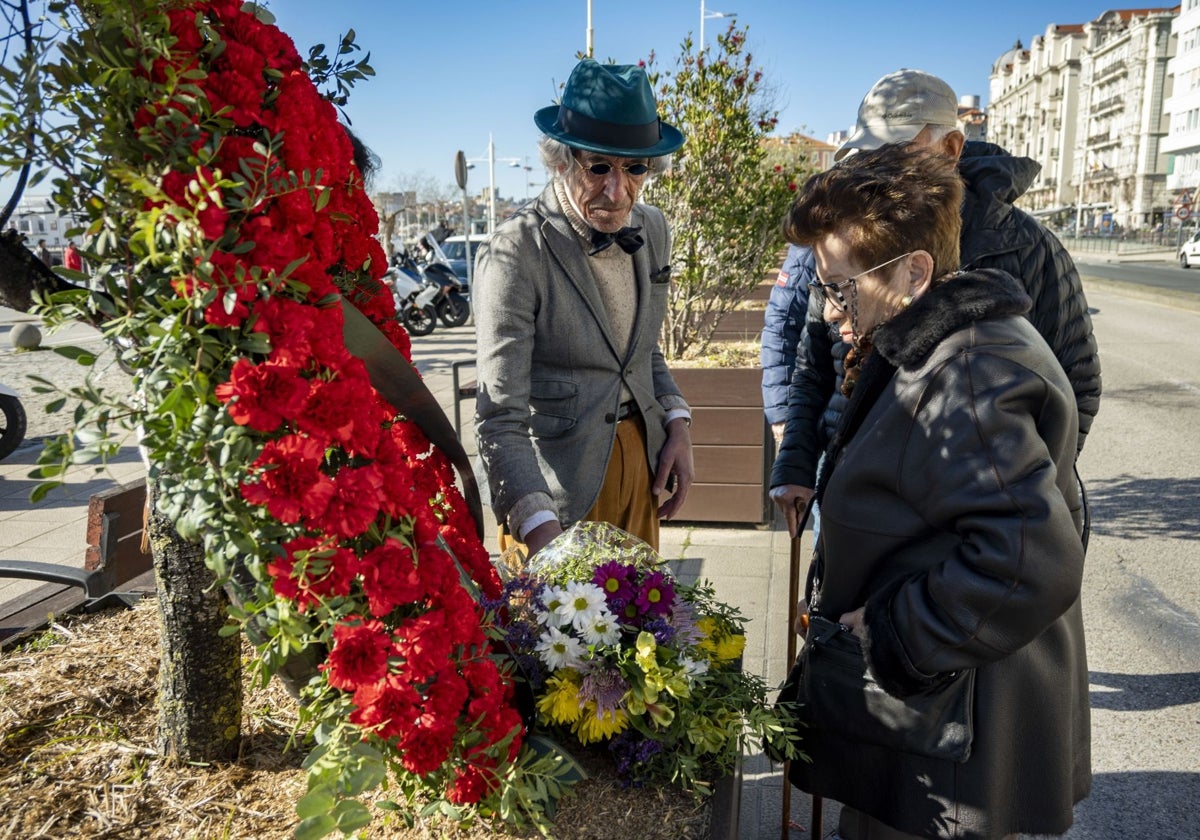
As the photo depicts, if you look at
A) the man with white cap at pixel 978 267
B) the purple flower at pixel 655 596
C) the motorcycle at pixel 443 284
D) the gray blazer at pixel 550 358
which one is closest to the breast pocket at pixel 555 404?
the gray blazer at pixel 550 358

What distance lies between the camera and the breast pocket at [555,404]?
2.56 metres

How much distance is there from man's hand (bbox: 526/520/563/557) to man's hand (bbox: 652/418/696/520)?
71 cm

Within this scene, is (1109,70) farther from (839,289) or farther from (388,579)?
(388,579)

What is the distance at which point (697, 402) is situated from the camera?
18.4ft

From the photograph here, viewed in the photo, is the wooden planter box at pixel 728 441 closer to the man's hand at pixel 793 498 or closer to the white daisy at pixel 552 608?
the man's hand at pixel 793 498

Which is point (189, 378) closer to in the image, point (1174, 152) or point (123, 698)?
point (123, 698)

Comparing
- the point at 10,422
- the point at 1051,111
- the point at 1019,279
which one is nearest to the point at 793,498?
the point at 1019,279

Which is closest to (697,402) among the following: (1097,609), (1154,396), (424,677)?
(1097,609)

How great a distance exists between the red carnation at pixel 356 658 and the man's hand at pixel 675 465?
1590mm

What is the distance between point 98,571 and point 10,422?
5763mm

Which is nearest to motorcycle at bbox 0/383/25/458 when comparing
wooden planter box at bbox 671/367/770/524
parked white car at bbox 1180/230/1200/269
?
wooden planter box at bbox 671/367/770/524

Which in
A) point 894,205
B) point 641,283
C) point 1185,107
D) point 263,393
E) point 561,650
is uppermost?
point 1185,107

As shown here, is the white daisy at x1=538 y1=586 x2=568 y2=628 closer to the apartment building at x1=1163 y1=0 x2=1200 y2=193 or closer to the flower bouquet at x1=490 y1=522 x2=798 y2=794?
the flower bouquet at x1=490 y1=522 x2=798 y2=794

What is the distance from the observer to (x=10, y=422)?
771cm
